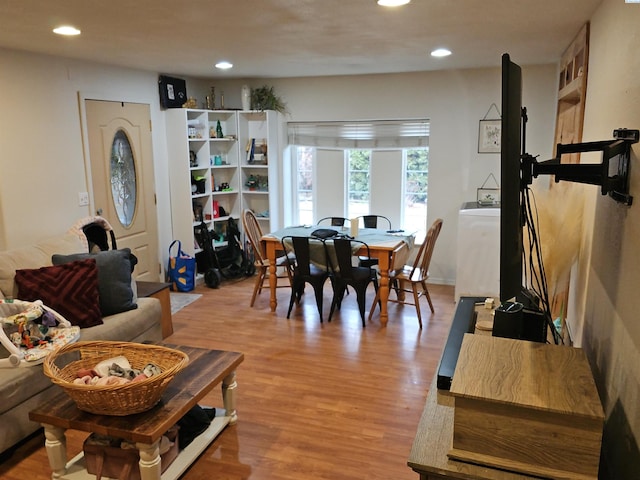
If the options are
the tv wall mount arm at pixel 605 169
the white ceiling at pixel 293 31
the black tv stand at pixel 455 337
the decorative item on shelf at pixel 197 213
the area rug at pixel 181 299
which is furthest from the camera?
the decorative item on shelf at pixel 197 213

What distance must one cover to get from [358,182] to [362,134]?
23.3 inches

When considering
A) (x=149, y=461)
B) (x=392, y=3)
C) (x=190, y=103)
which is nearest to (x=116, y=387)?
(x=149, y=461)

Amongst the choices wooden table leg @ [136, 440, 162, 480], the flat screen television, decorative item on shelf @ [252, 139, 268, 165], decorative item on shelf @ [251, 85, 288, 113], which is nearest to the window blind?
decorative item on shelf @ [251, 85, 288, 113]

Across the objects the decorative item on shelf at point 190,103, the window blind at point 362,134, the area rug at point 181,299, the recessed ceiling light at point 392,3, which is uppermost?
the recessed ceiling light at point 392,3

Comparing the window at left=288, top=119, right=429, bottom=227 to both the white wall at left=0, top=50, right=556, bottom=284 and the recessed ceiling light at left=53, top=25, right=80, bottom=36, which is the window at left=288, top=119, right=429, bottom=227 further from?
the recessed ceiling light at left=53, top=25, right=80, bottom=36

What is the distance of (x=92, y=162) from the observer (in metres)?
4.69

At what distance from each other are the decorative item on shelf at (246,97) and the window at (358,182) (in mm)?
1302

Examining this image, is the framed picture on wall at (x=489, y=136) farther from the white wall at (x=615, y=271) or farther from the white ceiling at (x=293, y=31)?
the white wall at (x=615, y=271)

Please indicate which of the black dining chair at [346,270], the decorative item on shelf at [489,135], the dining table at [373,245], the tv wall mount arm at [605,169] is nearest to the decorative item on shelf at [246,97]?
the dining table at [373,245]

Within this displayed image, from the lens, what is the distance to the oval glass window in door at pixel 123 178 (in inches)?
195

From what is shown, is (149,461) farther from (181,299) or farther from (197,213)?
(197,213)

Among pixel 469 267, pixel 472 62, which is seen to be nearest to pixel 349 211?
pixel 469 267

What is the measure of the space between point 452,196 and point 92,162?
12.1 ft

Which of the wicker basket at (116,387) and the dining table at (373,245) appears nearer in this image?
the wicker basket at (116,387)
